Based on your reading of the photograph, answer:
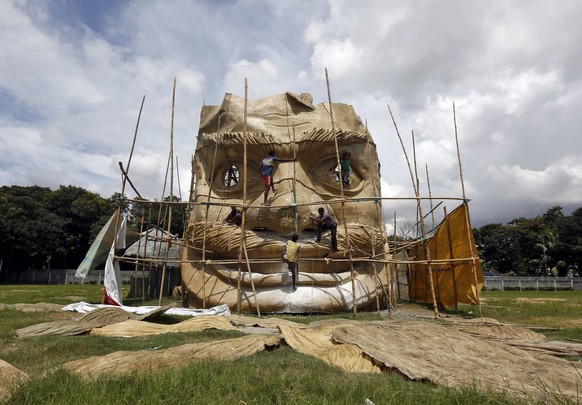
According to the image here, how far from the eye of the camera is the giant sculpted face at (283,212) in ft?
30.1

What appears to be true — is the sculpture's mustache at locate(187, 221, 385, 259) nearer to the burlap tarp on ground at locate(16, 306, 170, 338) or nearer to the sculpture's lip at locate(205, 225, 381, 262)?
the sculpture's lip at locate(205, 225, 381, 262)

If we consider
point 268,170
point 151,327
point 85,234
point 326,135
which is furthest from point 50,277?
point 151,327

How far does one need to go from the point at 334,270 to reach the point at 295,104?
443 cm

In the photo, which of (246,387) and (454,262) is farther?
(454,262)

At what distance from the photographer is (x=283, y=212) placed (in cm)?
924

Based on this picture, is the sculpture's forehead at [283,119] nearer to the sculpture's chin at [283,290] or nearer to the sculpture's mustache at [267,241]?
the sculpture's mustache at [267,241]

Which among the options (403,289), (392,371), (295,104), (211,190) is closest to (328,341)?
(392,371)

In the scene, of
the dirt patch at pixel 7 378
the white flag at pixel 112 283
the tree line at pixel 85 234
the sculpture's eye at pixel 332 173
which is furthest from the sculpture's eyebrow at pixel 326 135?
the tree line at pixel 85 234

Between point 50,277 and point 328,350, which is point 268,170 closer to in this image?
point 328,350

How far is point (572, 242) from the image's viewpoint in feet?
117

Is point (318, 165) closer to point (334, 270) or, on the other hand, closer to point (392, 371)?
point (334, 270)

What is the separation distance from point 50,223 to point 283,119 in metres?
27.1

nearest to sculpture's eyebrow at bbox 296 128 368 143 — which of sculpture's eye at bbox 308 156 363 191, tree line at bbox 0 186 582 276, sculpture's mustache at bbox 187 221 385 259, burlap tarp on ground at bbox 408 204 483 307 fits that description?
sculpture's eye at bbox 308 156 363 191

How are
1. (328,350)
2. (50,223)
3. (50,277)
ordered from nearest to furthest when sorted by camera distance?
(328,350), (50,277), (50,223)
